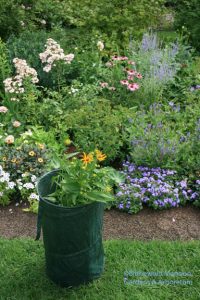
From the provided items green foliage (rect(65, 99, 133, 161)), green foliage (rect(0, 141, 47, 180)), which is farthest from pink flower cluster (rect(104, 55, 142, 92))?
green foliage (rect(0, 141, 47, 180))

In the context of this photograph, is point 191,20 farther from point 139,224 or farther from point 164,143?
point 139,224

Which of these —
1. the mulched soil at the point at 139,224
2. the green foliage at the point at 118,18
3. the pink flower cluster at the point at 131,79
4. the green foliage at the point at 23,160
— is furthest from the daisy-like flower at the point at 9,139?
the green foliage at the point at 118,18

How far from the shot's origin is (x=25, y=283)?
3.65 m

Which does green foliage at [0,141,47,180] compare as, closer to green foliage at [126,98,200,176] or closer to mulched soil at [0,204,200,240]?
mulched soil at [0,204,200,240]

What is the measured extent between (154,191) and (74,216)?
4.47 ft

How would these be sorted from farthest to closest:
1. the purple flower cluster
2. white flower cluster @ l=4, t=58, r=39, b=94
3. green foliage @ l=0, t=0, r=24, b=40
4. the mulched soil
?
green foliage @ l=0, t=0, r=24, b=40 → white flower cluster @ l=4, t=58, r=39, b=94 → the purple flower cluster → the mulched soil

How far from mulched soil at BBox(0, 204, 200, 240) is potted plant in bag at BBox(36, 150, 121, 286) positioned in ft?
2.04

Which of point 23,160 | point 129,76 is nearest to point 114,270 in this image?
point 23,160

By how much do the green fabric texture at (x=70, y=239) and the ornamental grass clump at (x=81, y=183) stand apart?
0.09 m

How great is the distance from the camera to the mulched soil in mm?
4141

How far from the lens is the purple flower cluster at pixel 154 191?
4.38m

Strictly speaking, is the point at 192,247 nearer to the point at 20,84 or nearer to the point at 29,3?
the point at 20,84

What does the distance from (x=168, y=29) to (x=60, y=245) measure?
25.7 feet

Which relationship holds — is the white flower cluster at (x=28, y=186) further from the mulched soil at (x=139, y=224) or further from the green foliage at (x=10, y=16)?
the green foliage at (x=10, y=16)
